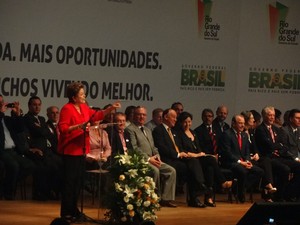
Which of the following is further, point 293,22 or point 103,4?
point 293,22

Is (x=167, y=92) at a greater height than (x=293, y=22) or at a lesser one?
lesser

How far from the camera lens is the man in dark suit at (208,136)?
10.5 metres

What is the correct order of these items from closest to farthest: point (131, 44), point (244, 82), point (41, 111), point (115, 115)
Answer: point (115, 115)
point (41, 111)
point (131, 44)
point (244, 82)

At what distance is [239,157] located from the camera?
10.1m

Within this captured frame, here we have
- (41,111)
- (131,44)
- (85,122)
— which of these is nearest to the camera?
(85,122)

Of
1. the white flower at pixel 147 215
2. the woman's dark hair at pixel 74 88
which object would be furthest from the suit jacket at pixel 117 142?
the woman's dark hair at pixel 74 88

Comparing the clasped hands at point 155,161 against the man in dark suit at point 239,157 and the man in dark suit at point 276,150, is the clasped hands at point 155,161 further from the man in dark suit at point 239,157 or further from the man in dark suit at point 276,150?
the man in dark suit at point 276,150

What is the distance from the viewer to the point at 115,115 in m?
9.23

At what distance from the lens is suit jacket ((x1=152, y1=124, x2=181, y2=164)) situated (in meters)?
9.57

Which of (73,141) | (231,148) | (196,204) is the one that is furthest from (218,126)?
(73,141)

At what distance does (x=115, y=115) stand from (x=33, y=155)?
1.09 m

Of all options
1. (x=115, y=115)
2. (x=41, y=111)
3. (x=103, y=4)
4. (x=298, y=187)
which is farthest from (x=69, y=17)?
(x=298, y=187)

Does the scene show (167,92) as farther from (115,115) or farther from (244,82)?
(115,115)

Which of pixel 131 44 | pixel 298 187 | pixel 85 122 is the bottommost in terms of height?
pixel 298 187
